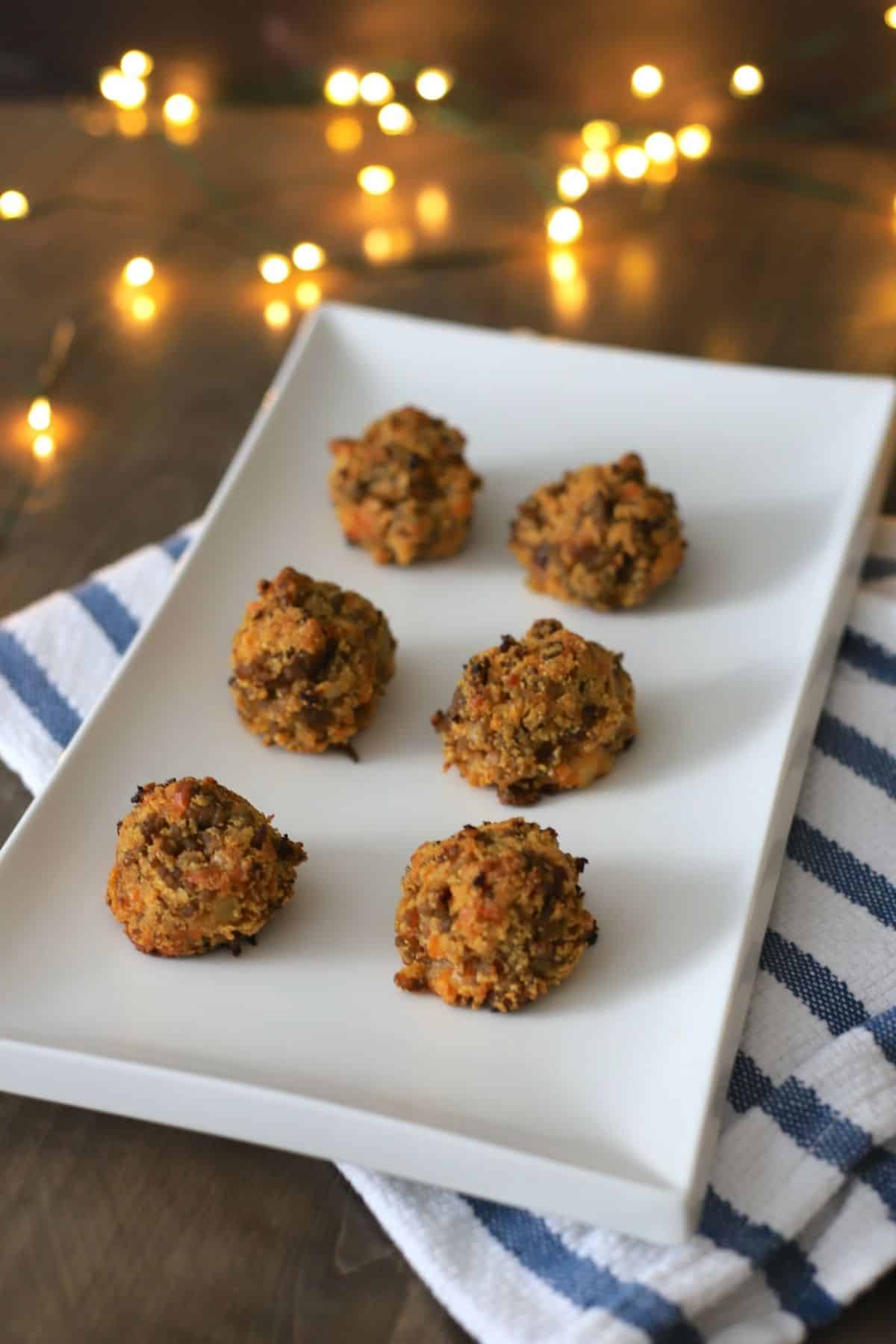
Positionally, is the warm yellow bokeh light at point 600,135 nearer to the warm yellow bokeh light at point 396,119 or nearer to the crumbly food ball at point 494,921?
the warm yellow bokeh light at point 396,119

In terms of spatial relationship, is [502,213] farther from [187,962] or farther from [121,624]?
[187,962]

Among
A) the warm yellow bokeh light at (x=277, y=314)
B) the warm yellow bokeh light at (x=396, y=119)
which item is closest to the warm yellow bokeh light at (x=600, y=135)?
the warm yellow bokeh light at (x=396, y=119)

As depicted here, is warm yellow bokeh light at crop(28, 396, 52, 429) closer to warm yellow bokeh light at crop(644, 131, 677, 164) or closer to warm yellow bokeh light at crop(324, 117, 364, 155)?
warm yellow bokeh light at crop(324, 117, 364, 155)

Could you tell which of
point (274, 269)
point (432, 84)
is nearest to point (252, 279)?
point (274, 269)

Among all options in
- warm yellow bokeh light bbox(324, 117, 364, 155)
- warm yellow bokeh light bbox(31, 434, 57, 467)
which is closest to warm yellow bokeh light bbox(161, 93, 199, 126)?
warm yellow bokeh light bbox(324, 117, 364, 155)

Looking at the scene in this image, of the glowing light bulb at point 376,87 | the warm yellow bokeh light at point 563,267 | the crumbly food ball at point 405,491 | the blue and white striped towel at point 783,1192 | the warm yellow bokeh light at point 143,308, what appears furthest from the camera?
the glowing light bulb at point 376,87

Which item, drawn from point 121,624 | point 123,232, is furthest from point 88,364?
point 121,624

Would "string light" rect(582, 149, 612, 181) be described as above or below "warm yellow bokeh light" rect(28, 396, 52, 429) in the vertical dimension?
above
